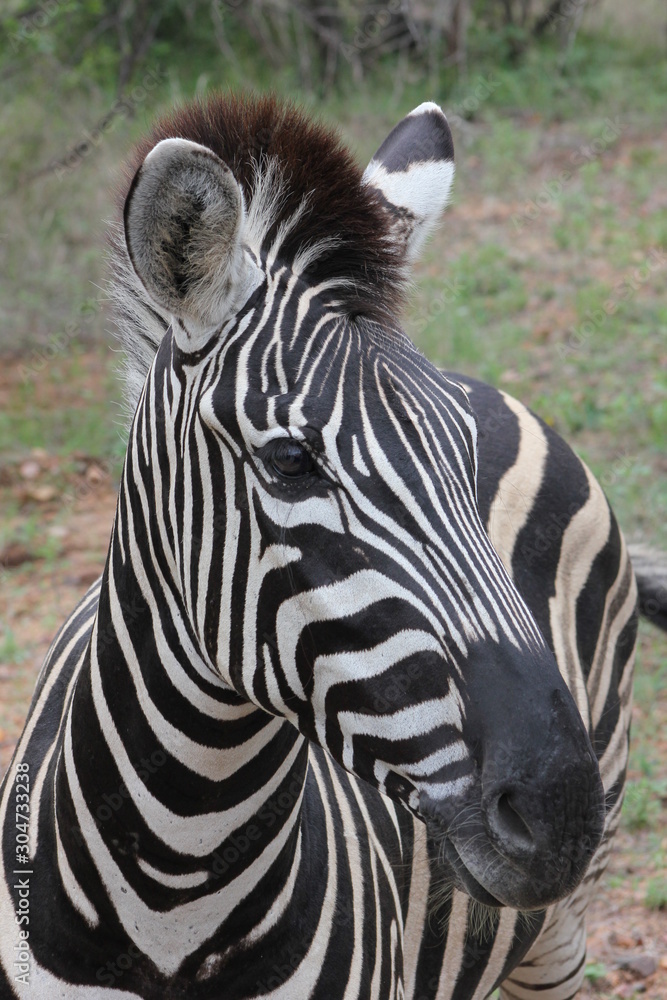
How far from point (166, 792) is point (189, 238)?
1.10 m

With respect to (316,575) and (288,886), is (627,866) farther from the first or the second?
(316,575)

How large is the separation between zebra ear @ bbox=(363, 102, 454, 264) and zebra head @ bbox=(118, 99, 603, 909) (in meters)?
0.33

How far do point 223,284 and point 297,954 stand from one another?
140cm

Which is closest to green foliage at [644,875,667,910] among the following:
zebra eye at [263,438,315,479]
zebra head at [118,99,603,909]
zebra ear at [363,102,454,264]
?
zebra head at [118,99,603,909]

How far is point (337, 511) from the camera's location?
5.61ft

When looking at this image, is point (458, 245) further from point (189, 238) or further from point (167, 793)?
point (167, 793)

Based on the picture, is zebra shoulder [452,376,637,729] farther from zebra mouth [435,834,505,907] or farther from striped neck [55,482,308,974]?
zebra mouth [435,834,505,907]

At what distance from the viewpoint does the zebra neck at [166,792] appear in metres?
1.96

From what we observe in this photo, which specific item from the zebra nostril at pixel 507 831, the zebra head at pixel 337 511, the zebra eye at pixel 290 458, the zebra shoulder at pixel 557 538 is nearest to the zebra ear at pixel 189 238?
the zebra head at pixel 337 511

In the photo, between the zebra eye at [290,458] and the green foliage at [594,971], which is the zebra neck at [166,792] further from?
the green foliage at [594,971]

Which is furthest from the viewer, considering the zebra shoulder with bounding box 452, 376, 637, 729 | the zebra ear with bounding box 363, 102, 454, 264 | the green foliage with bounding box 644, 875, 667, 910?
the green foliage with bounding box 644, 875, 667, 910

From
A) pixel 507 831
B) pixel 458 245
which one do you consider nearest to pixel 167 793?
pixel 507 831

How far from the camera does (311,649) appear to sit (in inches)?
69.3

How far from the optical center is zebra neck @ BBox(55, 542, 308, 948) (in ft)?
6.44
